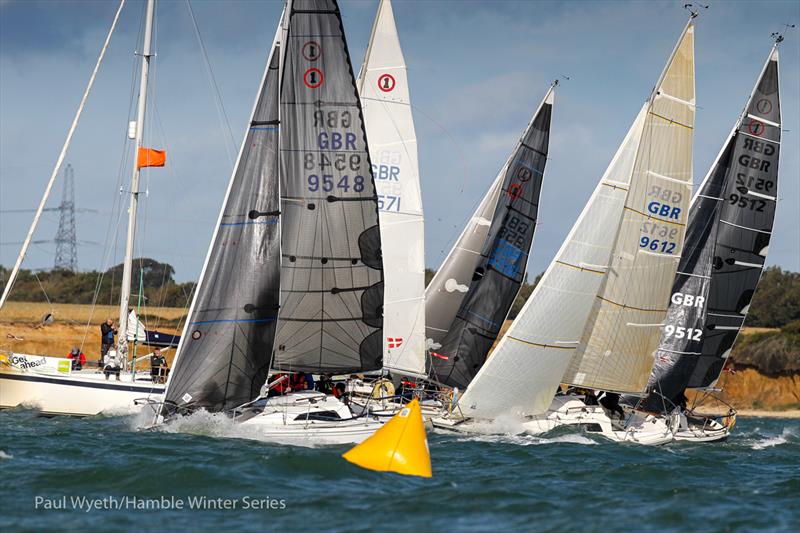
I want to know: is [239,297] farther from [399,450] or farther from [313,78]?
[399,450]

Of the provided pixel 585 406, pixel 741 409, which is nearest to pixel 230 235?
pixel 585 406

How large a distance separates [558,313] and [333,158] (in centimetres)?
724

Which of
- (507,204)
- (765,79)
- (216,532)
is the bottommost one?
(216,532)

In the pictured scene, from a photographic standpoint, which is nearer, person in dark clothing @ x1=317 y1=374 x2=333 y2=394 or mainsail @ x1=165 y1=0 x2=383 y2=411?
mainsail @ x1=165 y1=0 x2=383 y2=411

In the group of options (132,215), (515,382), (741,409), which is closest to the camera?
(515,382)

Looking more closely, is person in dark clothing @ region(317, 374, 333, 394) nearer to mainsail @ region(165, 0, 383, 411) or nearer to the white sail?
mainsail @ region(165, 0, 383, 411)

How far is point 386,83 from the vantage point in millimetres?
28891

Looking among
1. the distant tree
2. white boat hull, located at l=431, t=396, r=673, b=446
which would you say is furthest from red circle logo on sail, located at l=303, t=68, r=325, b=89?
the distant tree

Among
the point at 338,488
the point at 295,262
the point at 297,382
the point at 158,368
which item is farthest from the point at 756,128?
the point at 338,488

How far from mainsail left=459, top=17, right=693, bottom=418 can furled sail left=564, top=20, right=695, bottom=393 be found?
0.27 m

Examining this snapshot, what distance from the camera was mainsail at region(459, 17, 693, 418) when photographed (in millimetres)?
26359

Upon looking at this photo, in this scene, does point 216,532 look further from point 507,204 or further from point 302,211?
point 507,204

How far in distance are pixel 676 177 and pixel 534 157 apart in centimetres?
539

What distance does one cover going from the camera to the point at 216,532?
14.1 m
